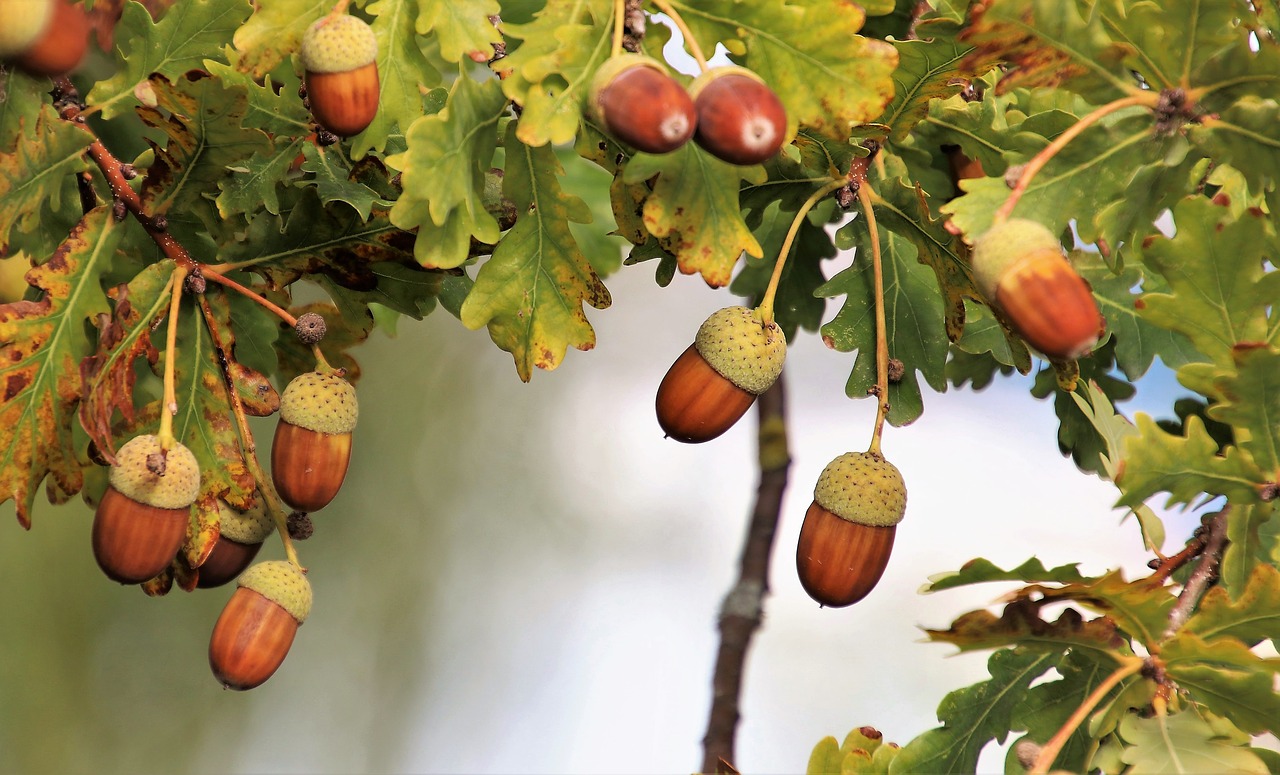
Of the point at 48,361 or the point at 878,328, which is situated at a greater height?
the point at 878,328

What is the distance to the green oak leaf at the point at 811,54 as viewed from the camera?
0.90m

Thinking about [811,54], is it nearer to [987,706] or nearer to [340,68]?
[340,68]

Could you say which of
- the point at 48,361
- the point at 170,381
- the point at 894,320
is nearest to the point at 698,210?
the point at 894,320

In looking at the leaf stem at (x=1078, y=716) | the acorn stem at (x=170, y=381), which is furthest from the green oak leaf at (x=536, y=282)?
the leaf stem at (x=1078, y=716)

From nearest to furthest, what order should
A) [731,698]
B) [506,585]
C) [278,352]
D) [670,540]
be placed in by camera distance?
[278,352]
[731,698]
[670,540]
[506,585]

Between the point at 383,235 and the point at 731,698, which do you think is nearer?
the point at 383,235

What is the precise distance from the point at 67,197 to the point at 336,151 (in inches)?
9.7

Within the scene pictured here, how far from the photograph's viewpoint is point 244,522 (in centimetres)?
110

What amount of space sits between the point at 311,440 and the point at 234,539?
0.13m

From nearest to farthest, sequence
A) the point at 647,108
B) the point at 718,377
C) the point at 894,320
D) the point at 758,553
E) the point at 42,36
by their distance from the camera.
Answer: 1. the point at 647,108
2. the point at 42,36
3. the point at 718,377
4. the point at 894,320
5. the point at 758,553

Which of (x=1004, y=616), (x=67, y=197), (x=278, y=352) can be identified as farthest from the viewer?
(x=278, y=352)

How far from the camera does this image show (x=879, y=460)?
1075mm

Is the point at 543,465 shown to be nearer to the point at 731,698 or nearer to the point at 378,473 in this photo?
the point at 378,473

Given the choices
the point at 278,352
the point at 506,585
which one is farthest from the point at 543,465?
the point at 278,352
